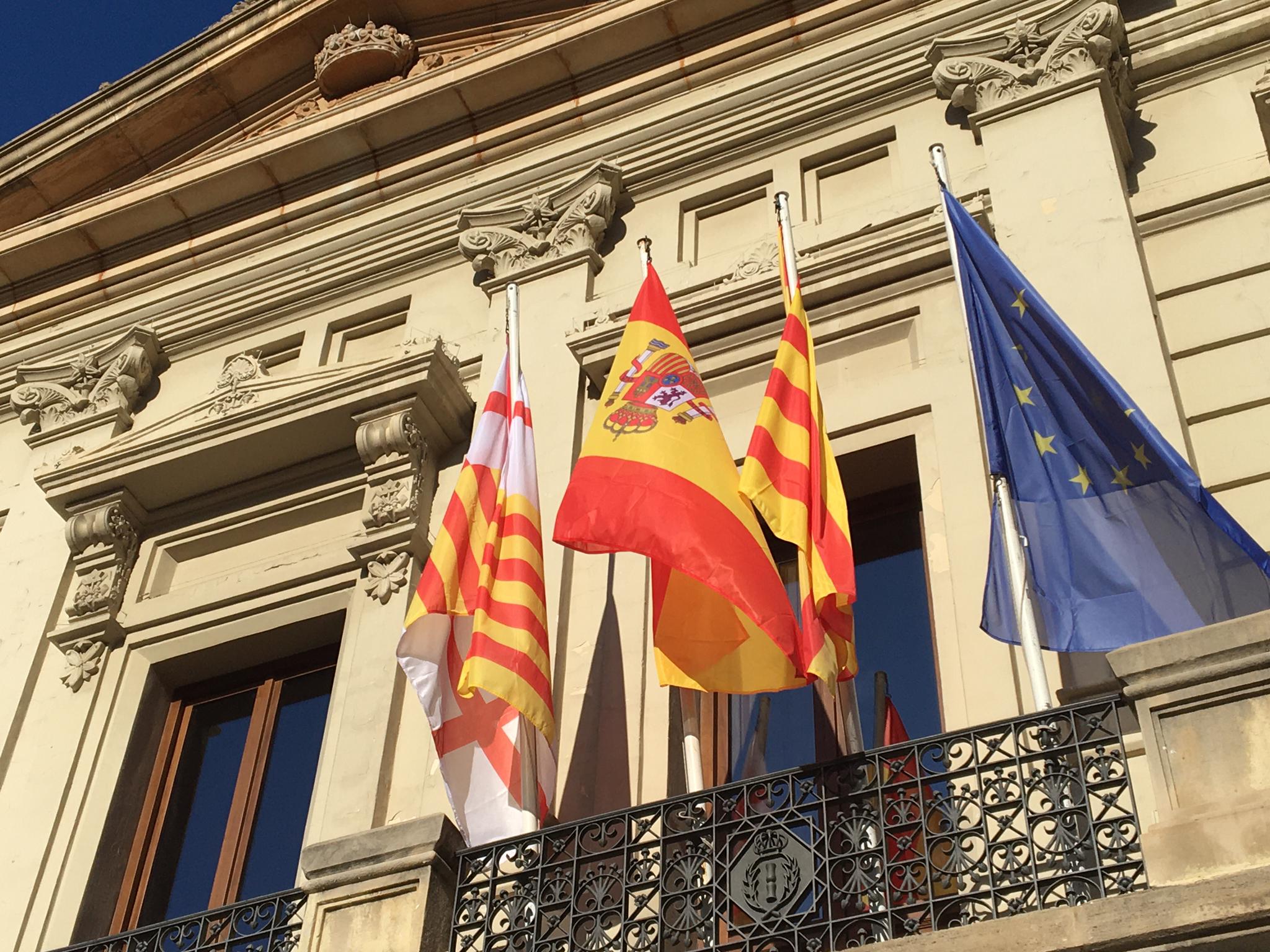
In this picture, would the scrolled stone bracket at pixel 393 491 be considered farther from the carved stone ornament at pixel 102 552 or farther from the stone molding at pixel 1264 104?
the stone molding at pixel 1264 104

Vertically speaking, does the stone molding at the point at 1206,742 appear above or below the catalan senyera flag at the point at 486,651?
below

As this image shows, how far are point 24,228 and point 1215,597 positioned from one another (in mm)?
10452

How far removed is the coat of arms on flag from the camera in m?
9.12

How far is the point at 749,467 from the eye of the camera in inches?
344

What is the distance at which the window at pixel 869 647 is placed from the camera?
29.6 ft

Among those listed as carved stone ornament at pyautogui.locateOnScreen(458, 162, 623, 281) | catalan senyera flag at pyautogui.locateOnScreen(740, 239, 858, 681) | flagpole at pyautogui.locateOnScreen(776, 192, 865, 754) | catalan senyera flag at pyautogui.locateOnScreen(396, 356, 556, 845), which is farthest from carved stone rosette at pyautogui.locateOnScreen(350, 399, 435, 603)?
catalan senyera flag at pyautogui.locateOnScreen(740, 239, 858, 681)

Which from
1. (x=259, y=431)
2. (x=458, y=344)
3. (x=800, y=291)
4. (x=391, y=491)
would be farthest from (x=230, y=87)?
(x=800, y=291)

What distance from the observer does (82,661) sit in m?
11.6

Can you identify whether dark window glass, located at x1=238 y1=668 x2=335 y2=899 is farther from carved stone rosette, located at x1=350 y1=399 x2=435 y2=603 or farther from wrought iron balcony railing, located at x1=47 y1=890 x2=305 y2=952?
wrought iron balcony railing, located at x1=47 y1=890 x2=305 y2=952

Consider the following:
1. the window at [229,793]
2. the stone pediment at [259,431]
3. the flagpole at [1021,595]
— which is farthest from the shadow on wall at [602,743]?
the stone pediment at [259,431]

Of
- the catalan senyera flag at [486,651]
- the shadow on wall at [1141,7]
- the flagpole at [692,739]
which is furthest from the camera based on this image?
the shadow on wall at [1141,7]

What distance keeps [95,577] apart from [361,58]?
5.04 meters

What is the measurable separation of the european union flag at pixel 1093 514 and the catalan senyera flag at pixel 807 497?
2.24 feet

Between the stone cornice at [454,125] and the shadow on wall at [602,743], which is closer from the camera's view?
the shadow on wall at [602,743]
